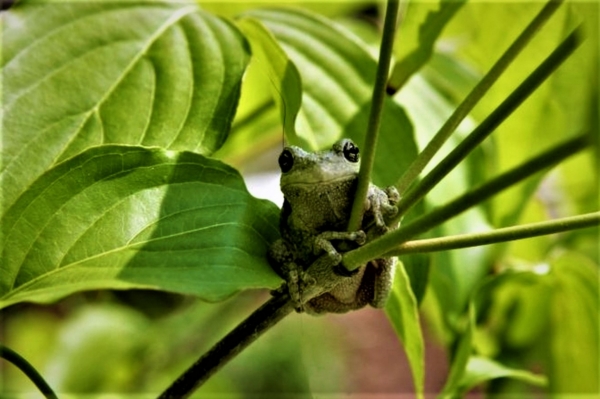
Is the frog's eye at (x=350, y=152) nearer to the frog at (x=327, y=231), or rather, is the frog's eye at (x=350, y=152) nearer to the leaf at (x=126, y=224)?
the frog at (x=327, y=231)

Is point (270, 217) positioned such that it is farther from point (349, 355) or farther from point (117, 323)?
point (349, 355)

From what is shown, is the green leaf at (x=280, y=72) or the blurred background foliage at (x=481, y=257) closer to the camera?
the green leaf at (x=280, y=72)

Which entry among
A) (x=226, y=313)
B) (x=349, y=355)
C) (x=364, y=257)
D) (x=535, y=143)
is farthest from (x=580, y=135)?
(x=349, y=355)

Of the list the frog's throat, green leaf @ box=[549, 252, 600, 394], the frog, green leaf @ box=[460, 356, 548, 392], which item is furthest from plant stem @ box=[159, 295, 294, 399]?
green leaf @ box=[549, 252, 600, 394]

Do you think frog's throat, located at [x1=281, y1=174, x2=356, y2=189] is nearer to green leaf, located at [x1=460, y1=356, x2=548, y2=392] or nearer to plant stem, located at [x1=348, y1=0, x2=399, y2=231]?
plant stem, located at [x1=348, y1=0, x2=399, y2=231]

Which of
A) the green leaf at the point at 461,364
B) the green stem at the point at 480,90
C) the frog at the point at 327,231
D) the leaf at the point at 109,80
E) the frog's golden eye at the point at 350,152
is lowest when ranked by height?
the green leaf at the point at 461,364

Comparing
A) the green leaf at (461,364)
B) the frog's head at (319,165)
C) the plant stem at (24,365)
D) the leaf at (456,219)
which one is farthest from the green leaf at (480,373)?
the plant stem at (24,365)

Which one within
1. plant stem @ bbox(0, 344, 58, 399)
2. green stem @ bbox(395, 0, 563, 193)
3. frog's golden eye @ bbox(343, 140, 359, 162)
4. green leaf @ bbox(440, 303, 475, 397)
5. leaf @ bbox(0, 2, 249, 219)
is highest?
green stem @ bbox(395, 0, 563, 193)
